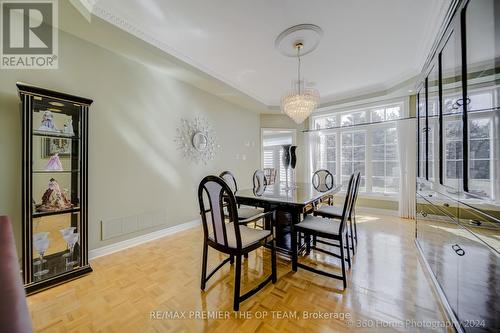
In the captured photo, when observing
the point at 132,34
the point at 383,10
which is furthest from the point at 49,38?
the point at 383,10

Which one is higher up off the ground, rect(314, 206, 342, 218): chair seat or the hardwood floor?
rect(314, 206, 342, 218): chair seat

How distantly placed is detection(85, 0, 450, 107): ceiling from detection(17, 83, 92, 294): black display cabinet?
105 centimetres

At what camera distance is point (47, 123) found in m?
1.87

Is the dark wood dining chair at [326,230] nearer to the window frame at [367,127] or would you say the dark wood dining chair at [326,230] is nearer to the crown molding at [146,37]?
the crown molding at [146,37]

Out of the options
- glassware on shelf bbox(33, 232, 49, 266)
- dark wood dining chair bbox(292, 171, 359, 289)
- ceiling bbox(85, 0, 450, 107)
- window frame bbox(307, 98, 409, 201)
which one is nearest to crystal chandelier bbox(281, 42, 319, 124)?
ceiling bbox(85, 0, 450, 107)

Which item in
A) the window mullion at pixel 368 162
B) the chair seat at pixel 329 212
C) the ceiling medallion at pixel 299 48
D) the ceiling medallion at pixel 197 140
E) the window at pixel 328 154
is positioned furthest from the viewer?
the window at pixel 328 154

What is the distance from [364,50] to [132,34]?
3.05 meters

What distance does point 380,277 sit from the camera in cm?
191

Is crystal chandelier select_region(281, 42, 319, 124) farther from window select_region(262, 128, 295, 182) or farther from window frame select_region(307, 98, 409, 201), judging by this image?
window select_region(262, 128, 295, 182)

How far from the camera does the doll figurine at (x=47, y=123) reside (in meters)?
1.85

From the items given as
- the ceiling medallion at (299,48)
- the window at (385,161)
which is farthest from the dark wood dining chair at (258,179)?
the window at (385,161)

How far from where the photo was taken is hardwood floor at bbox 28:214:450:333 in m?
1.37

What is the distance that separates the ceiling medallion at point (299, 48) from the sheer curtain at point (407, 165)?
2.43 meters

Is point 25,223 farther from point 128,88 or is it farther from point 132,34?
point 132,34
